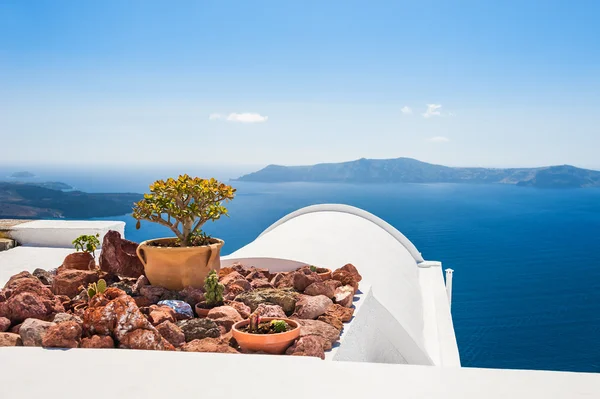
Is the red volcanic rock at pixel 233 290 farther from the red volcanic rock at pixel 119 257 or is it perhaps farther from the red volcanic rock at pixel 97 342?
the red volcanic rock at pixel 97 342

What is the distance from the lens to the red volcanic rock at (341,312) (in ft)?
13.0

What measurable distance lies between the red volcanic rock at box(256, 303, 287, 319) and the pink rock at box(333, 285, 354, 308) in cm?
63

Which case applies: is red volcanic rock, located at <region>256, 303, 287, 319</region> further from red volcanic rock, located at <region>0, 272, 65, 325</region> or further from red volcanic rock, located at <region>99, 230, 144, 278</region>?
red volcanic rock, located at <region>99, 230, 144, 278</region>


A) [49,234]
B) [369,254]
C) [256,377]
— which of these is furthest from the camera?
[369,254]

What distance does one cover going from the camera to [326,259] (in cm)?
666

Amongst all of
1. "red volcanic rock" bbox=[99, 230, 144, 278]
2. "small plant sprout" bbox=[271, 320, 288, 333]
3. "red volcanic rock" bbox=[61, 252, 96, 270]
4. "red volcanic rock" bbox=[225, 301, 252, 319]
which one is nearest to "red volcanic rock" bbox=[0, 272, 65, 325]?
"red volcanic rock" bbox=[99, 230, 144, 278]

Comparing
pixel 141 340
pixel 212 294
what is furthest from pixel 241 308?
pixel 141 340

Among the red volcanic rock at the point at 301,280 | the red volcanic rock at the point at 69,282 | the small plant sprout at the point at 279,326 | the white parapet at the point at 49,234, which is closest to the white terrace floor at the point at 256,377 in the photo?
the small plant sprout at the point at 279,326

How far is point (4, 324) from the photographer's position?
10.6ft

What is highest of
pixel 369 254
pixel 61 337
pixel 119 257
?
pixel 119 257

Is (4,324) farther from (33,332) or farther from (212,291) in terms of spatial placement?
(212,291)

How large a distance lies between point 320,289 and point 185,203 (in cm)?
142

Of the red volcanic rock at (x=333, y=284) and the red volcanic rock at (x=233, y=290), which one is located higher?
the red volcanic rock at (x=333, y=284)

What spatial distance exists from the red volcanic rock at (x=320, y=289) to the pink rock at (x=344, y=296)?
6cm
